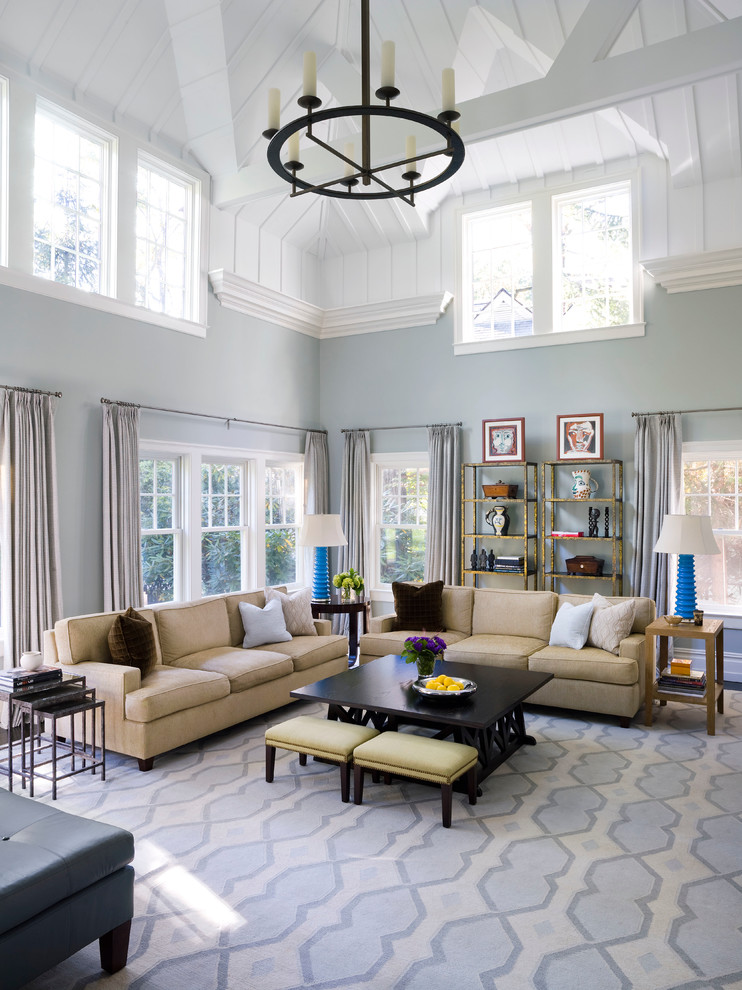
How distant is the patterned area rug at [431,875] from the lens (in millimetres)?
2488

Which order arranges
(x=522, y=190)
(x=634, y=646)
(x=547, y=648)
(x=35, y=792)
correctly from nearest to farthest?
1. (x=35, y=792)
2. (x=634, y=646)
3. (x=547, y=648)
4. (x=522, y=190)

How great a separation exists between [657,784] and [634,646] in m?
1.29

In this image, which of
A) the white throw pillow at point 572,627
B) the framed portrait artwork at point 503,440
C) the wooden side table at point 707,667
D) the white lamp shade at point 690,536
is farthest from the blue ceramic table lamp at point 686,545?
the framed portrait artwork at point 503,440

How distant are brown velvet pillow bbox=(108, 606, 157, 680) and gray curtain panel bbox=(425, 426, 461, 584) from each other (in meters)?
3.58

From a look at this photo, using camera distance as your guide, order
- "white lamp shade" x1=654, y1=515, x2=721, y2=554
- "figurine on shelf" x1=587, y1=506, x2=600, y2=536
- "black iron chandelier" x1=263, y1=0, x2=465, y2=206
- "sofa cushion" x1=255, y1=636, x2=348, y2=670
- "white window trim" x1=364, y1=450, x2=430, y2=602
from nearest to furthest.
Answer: "black iron chandelier" x1=263, y1=0, x2=465, y2=206, "white lamp shade" x1=654, y1=515, x2=721, y2=554, "sofa cushion" x1=255, y1=636, x2=348, y2=670, "figurine on shelf" x1=587, y1=506, x2=600, y2=536, "white window trim" x1=364, y1=450, x2=430, y2=602

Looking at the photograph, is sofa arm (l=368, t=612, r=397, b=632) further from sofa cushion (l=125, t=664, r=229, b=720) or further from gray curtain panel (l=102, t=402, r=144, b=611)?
gray curtain panel (l=102, t=402, r=144, b=611)

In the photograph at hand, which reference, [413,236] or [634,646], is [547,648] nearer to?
[634,646]

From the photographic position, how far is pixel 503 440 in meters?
7.36

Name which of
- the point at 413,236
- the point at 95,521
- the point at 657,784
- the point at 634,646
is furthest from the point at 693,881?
the point at 413,236

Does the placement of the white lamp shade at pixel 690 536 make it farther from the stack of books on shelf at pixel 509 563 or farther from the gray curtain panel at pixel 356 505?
the gray curtain panel at pixel 356 505

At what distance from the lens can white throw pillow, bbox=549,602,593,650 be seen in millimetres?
5602

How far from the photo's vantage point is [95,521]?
5.70 m

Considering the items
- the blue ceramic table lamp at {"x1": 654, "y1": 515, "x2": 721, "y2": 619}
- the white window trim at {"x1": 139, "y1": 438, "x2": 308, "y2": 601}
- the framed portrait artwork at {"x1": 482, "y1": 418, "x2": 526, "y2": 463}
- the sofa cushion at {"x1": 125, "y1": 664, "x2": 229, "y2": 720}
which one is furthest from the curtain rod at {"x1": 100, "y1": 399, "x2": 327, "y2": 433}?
the blue ceramic table lamp at {"x1": 654, "y1": 515, "x2": 721, "y2": 619}

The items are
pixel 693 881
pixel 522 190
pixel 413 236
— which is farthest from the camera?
pixel 413 236
